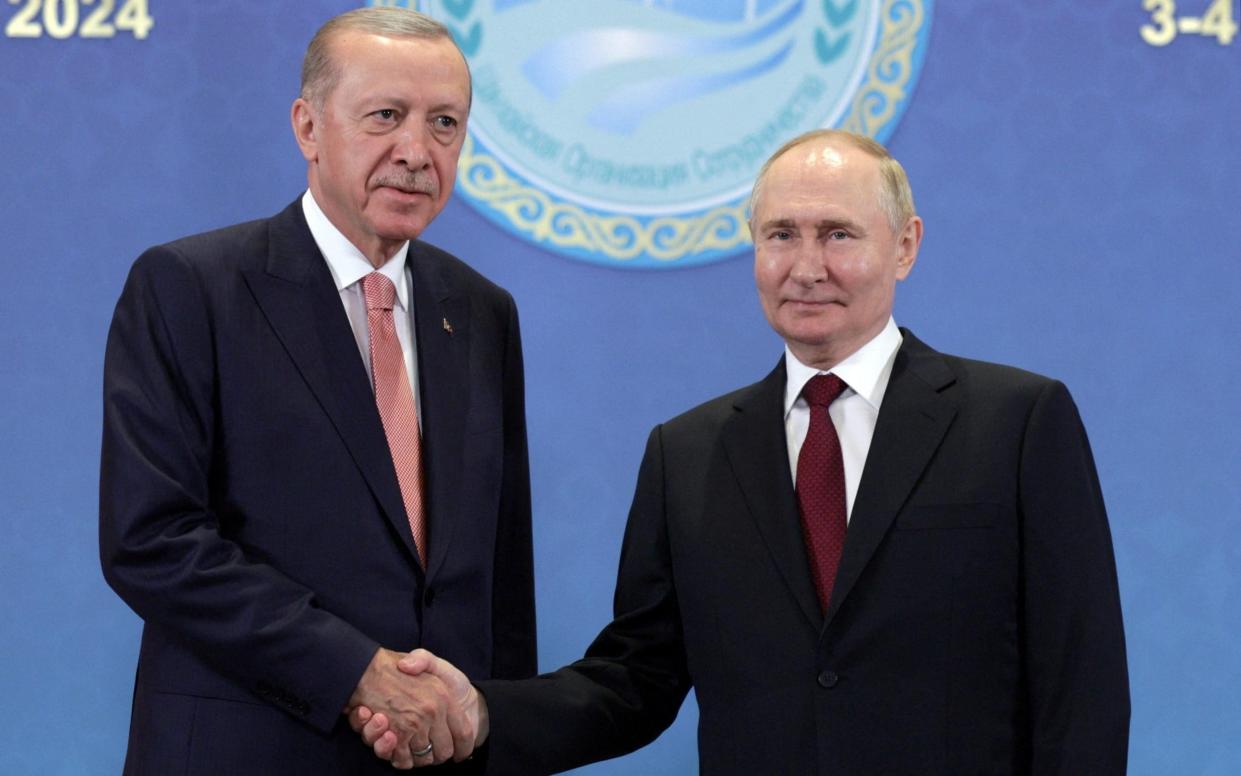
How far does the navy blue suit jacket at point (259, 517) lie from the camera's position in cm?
193

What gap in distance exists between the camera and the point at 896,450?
6.45ft

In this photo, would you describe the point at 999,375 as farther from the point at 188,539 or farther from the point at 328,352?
the point at 188,539

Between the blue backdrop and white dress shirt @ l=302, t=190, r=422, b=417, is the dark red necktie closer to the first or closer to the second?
white dress shirt @ l=302, t=190, r=422, b=417

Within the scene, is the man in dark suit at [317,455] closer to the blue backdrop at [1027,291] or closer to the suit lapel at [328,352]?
the suit lapel at [328,352]

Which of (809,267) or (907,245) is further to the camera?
(907,245)

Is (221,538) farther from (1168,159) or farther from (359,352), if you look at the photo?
(1168,159)

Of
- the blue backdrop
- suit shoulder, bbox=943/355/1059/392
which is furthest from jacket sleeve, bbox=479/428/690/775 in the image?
the blue backdrop

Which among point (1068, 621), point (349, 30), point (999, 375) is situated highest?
point (349, 30)

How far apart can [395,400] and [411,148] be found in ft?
1.14

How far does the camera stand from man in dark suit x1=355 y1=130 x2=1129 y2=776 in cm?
189

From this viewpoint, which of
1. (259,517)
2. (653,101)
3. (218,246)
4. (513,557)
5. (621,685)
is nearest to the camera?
(259,517)

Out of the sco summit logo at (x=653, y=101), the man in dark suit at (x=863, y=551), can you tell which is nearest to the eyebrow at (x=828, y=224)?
the man in dark suit at (x=863, y=551)

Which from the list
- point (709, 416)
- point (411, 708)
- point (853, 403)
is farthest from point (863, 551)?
point (411, 708)

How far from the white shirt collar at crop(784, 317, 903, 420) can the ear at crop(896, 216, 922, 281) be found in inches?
3.0
